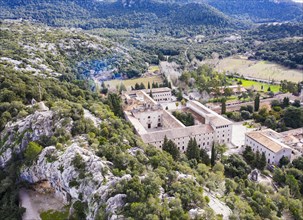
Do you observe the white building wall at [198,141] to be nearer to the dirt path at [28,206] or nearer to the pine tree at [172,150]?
the pine tree at [172,150]

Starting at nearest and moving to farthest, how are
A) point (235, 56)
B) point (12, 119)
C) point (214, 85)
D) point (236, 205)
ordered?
point (236, 205) → point (12, 119) → point (214, 85) → point (235, 56)

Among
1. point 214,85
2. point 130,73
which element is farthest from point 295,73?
point 130,73

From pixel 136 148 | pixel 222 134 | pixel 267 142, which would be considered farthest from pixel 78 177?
pixel 267 142

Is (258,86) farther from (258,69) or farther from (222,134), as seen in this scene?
(222,134)

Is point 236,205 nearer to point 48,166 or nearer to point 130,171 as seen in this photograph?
point 130,171

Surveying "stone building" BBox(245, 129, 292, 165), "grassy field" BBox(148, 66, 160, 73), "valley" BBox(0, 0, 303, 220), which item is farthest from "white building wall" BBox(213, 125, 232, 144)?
"grassy field" BBox(148, 66, 160, 73)
